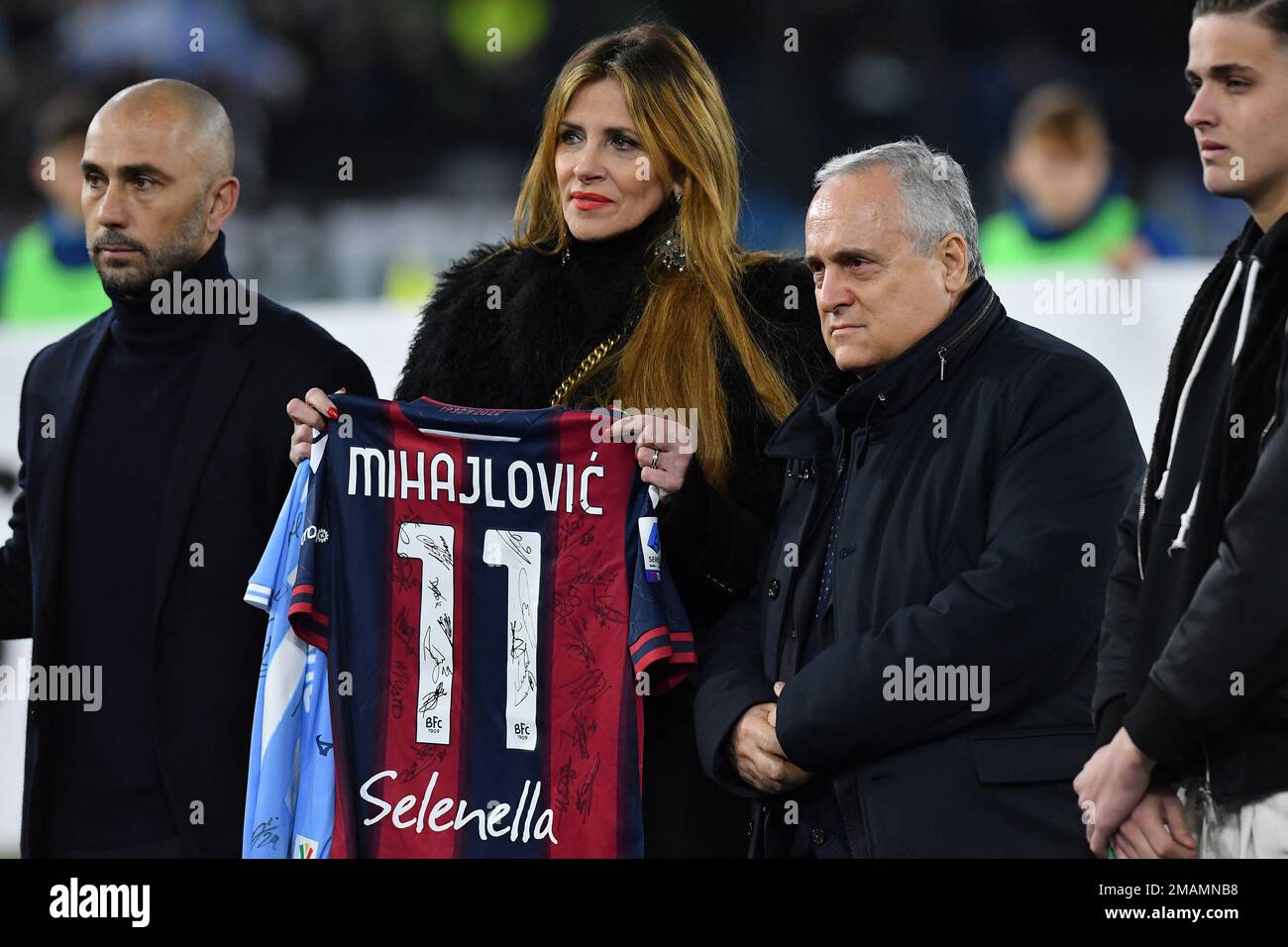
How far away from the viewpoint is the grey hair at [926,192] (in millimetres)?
2309

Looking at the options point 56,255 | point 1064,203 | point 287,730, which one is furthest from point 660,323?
point 56,255

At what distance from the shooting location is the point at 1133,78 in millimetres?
4941

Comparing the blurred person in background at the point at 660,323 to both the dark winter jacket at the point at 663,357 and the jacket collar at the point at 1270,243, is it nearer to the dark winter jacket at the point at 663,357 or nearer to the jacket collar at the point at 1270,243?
the dark winter jacket at the point at 663,357

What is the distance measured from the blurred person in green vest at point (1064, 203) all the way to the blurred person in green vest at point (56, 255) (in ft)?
8.57

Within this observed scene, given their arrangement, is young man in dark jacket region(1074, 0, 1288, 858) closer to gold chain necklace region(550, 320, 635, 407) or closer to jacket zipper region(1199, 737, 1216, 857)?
jacket zipper region(1199, 737, 1216, 857)

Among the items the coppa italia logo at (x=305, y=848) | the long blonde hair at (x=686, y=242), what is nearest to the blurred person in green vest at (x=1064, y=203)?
the long blonde hair at (x=686, y=242)

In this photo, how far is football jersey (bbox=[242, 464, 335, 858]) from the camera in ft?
8.19

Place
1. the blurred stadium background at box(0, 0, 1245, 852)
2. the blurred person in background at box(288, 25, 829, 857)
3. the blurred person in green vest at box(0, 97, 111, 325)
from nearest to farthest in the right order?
the blurred person in background at box(288, 25, 829, 857) → the blurred person in green vest at box(0, 97, 111, 325) → the blurred stadium background at box(0, 0, 1245, 852)

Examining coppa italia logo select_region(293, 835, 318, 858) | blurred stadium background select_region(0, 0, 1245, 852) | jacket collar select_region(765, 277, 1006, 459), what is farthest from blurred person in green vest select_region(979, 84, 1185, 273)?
coppa italia logo select_region(293, 835, 318, 858)

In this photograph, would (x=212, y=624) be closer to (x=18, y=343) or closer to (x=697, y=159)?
(x=697, y=159)

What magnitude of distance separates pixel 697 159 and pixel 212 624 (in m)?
1.09

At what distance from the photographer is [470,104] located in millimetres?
5434

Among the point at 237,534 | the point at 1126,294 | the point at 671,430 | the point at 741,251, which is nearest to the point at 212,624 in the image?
the point at 237,534

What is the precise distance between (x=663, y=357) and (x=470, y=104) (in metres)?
3.09
